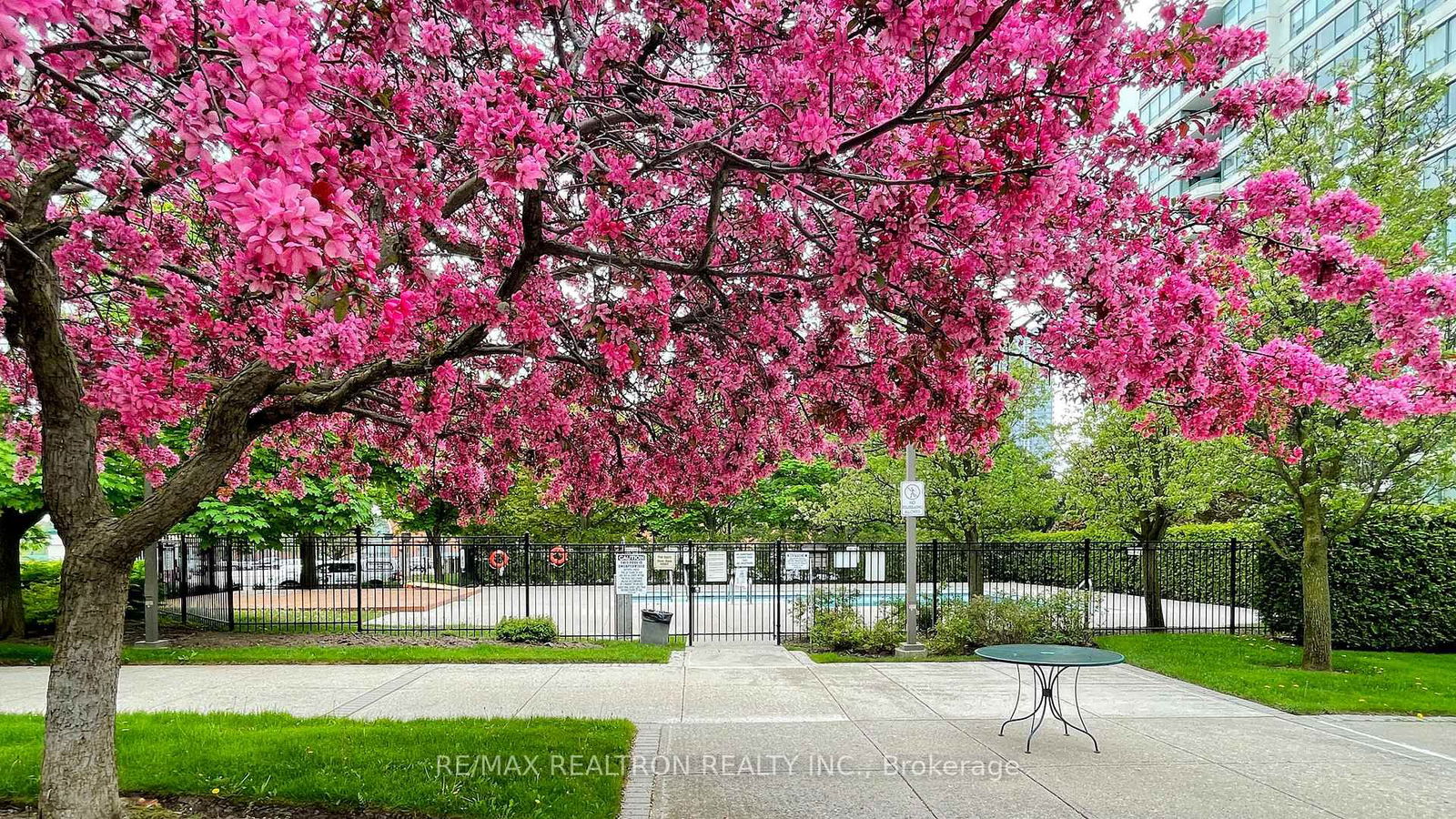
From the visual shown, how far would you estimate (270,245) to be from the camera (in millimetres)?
1829

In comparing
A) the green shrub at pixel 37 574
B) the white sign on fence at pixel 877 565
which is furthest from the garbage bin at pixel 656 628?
the green shrub at pixel 37 574

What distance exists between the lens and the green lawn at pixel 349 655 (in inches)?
407

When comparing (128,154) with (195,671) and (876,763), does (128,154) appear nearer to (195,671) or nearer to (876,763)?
(876,763)

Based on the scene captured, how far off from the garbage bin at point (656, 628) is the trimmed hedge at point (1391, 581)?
9.38m

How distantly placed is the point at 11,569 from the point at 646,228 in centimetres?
1209

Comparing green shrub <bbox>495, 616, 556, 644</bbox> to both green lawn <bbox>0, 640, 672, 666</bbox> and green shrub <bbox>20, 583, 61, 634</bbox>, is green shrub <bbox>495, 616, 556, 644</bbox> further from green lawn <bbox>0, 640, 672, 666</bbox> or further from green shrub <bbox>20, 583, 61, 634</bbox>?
green shrub <bbox>20, 583, 61, 634</bbox>

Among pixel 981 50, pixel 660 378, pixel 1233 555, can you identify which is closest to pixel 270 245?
pixel 981 50

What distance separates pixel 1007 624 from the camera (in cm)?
1136

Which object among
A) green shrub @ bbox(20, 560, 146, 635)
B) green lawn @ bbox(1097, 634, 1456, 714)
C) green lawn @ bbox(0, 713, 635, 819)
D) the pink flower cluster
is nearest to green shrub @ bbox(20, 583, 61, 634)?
green shrub @ bbox(20, 560, 146, 635)

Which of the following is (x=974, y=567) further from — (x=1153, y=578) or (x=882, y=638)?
(x=882, y=638)

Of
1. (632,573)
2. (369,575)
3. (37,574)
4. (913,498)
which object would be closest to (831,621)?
(913,498)

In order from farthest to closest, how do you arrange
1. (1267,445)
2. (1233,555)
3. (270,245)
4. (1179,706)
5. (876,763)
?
(1233,555), (1179,706), (876,763), (1267,445), (270,245)

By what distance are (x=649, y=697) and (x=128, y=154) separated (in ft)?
20.6

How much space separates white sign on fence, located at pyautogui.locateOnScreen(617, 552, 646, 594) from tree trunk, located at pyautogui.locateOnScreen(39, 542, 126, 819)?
316 inches
